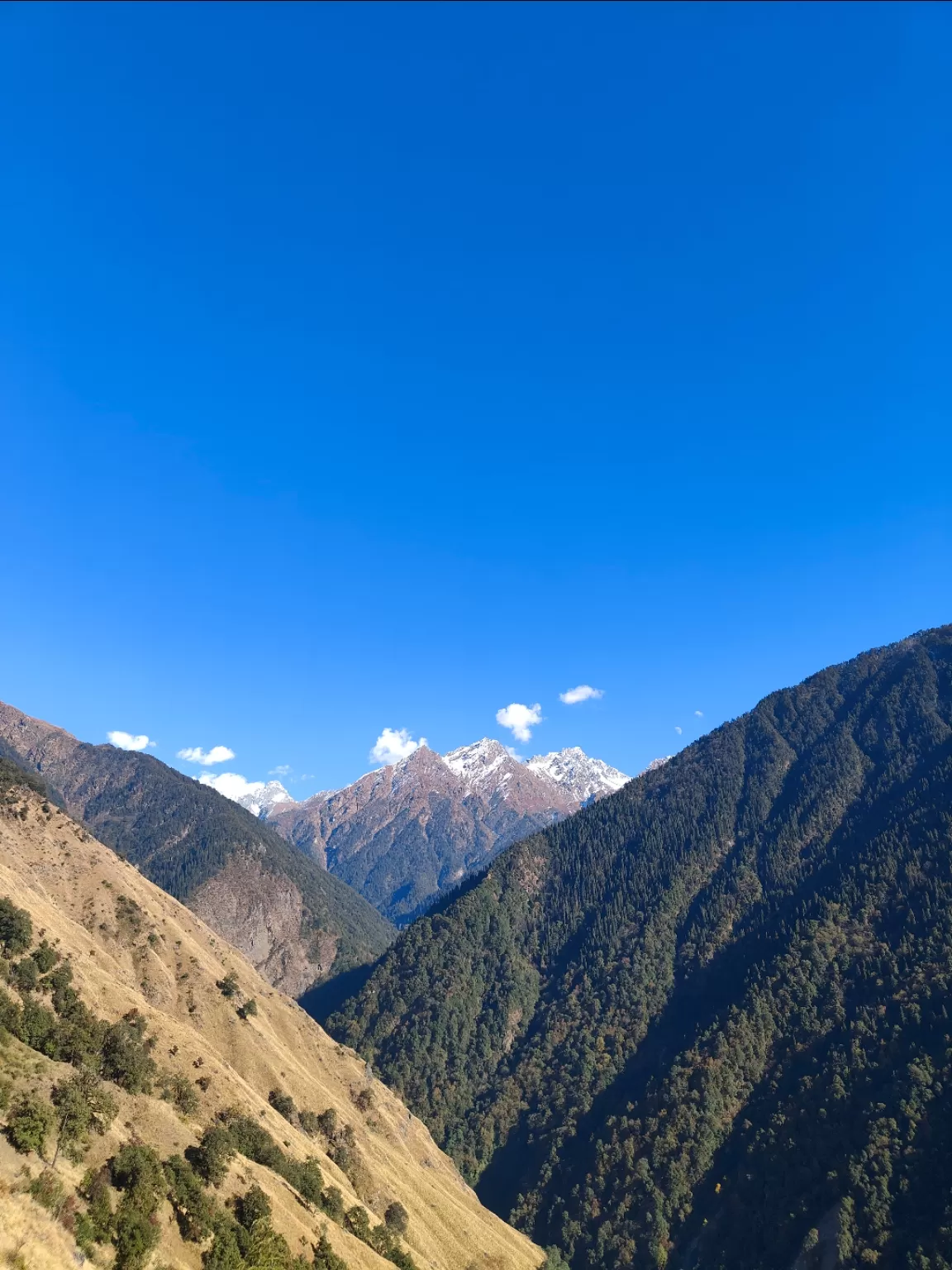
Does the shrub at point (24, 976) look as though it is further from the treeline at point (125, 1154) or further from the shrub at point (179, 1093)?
the shrub at point (179, 1093)

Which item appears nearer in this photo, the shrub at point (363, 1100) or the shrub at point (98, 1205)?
the shrub at point (98, 1205)

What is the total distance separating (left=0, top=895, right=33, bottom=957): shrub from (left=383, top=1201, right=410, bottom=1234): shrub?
81671 mm

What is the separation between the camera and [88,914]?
16050 cm

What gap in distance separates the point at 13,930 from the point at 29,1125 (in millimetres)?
55918

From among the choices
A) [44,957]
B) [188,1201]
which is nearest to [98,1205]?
[188,1201]

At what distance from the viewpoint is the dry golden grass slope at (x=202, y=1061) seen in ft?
287

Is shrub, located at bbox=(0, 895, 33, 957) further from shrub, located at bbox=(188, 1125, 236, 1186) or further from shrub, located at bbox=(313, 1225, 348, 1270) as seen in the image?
shrub, located at bbox=(313, 1225, 348, 1270)

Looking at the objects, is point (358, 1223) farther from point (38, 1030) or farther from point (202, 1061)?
point (38, 1030)

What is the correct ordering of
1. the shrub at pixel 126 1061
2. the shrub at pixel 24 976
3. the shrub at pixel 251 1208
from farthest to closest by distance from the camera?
the shrub at pixel 24 976, the shrub at pixel 126 1061, the shrub at pixel 251 1208

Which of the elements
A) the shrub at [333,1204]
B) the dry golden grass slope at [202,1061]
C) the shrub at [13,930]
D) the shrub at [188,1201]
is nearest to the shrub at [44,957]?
the shrub at [13,930]

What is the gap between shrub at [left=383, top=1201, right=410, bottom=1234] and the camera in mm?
126188

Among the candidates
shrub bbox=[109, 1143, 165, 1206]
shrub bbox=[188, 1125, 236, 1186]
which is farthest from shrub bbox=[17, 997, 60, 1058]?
shrub bbox=[109, 1143, 165, 1206]

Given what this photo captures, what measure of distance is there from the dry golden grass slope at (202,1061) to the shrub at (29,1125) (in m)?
1.20

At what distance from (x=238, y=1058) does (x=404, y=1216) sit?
1751 inches
